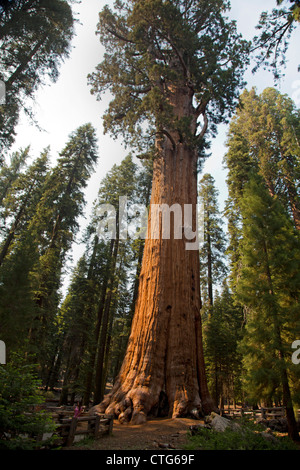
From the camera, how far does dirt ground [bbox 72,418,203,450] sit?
425 cm

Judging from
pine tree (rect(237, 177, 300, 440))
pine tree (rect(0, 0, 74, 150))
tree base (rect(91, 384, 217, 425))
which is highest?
pine tree (rect(0, 0, 74, 150))

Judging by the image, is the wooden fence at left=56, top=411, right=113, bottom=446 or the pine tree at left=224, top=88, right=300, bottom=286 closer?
the wooden fence at left=56, top=411, right=113, bottom=446

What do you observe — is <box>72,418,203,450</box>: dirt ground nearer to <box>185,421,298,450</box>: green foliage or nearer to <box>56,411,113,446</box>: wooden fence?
<box>56,411,113,446</box>: wooden fence

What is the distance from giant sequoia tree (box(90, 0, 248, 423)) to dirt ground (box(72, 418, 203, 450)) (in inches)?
14.9

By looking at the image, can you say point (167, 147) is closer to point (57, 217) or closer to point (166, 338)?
point (166, 338)

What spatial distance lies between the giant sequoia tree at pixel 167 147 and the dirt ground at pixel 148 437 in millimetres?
379

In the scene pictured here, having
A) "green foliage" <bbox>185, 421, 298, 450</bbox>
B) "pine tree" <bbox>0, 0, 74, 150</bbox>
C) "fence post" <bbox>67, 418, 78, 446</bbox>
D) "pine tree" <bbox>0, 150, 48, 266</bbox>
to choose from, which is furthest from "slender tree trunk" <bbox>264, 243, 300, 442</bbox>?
"pine tree" <bbox>0, 150, 48, 266</bbox>

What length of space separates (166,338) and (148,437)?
2.63 m

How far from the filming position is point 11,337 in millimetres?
10914

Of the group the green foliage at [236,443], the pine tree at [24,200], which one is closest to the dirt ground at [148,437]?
the green foliage at [236,443]

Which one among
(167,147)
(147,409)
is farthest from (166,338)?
(167,147)

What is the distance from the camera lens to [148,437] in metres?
4.65
